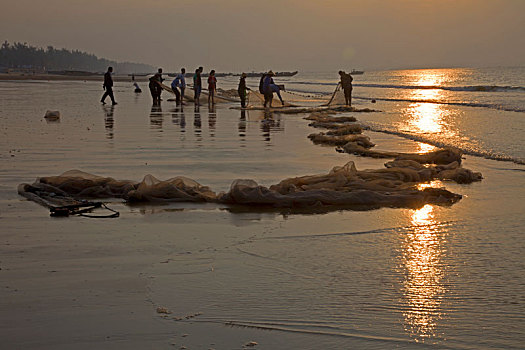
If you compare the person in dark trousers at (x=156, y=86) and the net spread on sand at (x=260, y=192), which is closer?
the net spread on sand at (x=260, y=192)

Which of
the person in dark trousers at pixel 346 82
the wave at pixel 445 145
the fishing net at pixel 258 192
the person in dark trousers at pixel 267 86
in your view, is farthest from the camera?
the person in dark trousers at pixel 346 82

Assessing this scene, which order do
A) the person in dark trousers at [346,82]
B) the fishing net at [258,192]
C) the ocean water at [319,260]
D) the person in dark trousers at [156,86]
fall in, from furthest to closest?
the person in dark trousers at [156,86] < the person in dark trousers at [346,82] < the fishing net at [258,192] < the ocean water at [319,260]

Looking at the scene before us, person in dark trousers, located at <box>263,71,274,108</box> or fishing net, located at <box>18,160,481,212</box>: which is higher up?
person in dark trousers, located at <box>263,71,274,108</box>

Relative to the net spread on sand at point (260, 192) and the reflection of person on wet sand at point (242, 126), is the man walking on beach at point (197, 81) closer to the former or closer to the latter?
the reflection of person on wet sand at point (242, 126)

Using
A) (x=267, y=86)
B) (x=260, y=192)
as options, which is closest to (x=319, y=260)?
(x=260, y=192)

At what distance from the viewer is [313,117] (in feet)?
74.9

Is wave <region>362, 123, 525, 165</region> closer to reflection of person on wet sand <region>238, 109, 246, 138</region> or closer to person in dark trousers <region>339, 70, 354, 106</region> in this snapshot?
reflection of person on wet sand <region>238, 109, 246, 138</region>

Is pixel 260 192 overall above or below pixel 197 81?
below

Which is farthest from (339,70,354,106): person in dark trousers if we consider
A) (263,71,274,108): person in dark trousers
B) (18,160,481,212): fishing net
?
(18,160,481,212): fishing net

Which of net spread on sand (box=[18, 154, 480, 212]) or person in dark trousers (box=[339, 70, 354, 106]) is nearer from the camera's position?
net spread on sand (box=[18, 154, 480, 212])

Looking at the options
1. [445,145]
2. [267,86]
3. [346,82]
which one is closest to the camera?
[445,145]

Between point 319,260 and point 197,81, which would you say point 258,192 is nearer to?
point 319,260

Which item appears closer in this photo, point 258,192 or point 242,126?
point 258,192

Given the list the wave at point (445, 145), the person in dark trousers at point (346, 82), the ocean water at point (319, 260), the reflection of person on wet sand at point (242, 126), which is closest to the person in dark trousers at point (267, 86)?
the person in dark trousers at point (346, 82)
